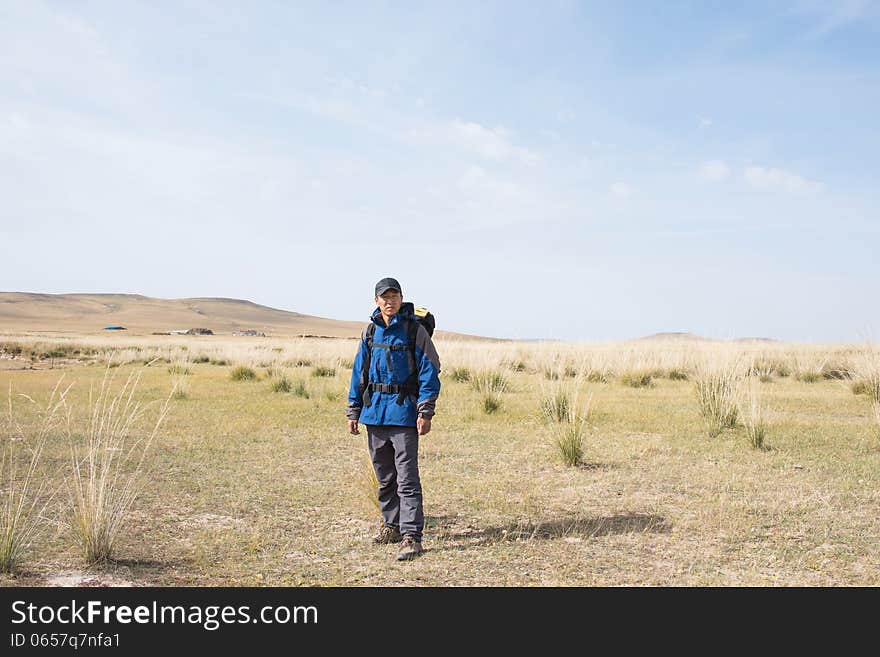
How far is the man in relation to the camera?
4.86 metres

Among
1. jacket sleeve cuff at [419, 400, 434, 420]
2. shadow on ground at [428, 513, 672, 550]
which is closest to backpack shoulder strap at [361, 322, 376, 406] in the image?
jacket sleeve cuff at [419, 400, 434, 420]

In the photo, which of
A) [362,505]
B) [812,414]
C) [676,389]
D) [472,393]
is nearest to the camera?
[362,505]

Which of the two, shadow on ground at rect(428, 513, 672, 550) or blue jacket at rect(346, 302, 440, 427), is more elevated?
blue jacket at rect(346, 302, 440, 427)

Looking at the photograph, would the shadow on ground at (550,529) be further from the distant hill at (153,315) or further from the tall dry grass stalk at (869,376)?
the distant hill at (153,315)

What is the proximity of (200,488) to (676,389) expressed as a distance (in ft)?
39.1

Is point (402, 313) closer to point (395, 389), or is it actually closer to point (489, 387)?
point (395, 389)

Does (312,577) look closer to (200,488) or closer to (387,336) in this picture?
(387,336)

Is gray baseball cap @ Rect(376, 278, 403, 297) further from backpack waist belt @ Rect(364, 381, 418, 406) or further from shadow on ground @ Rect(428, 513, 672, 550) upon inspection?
shadow on ground @ Rect(428, 513, 672, 550)

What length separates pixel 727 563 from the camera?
4656 millimetres

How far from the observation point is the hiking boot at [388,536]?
5141 millimetres

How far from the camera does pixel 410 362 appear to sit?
491cm

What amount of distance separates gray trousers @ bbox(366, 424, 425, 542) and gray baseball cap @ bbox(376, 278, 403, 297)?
96 centimetres

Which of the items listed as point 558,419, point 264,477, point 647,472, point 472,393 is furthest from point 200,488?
point 472,393

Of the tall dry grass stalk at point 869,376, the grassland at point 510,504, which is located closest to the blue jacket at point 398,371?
the grassland at point 510,504
